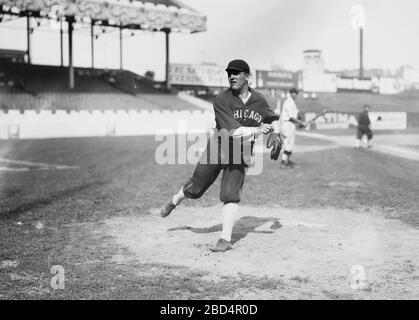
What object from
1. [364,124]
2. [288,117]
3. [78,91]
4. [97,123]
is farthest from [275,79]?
[288,117]

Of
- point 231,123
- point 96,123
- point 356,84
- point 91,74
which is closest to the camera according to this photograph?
point 231,123

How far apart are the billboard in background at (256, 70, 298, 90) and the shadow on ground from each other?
144 ft

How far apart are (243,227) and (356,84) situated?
2221 inches

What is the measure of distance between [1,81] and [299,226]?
32268 millimetres

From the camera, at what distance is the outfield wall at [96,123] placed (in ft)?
94.5

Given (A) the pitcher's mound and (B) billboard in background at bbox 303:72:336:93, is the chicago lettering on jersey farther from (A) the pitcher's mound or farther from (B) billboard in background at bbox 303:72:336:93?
(B) billboard in background at bbox 303:72:336:93

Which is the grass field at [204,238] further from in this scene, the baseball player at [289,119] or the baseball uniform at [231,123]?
the baseball player at [289,119]

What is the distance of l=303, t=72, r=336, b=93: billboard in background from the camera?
5497cm

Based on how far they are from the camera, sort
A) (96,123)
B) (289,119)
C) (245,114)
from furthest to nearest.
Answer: (96,123)
(289,119)
(245,114)

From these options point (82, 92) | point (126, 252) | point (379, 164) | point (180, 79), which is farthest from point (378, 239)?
point (180, 79)

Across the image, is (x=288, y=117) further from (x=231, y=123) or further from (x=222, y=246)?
(x=222, y=246)

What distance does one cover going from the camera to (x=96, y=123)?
32.1 m

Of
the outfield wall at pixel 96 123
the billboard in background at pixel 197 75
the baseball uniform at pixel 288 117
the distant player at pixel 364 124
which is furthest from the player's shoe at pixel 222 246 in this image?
the billboard in background at pixel 197 75
